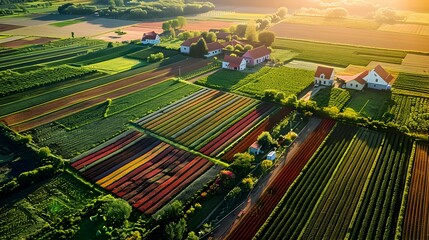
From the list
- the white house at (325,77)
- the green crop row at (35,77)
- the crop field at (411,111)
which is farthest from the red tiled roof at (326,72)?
the green crop row at (35,77)

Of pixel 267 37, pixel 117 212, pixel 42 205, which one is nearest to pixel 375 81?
pixel 267 37

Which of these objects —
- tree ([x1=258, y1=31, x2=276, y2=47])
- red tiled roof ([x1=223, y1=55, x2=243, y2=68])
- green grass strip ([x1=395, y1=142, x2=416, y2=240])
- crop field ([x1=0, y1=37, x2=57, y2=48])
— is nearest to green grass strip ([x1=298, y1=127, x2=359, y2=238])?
green grass strip ([x1=395, y1=142, x2=416, y2=240])

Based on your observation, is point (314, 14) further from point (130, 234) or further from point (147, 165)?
point (130, 234)

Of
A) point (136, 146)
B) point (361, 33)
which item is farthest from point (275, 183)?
point (361, 33)

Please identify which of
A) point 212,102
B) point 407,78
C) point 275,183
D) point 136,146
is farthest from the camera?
point 407,78

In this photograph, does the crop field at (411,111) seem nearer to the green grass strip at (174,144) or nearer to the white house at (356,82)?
the white house at (356,82)

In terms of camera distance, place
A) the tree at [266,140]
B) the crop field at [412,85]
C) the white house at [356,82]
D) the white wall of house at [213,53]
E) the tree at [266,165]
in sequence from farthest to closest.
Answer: the white wall of house at [213,53], the white house at [356,82], the crop field at [412,85], the tree at [266,140], the tree at [266,165]
